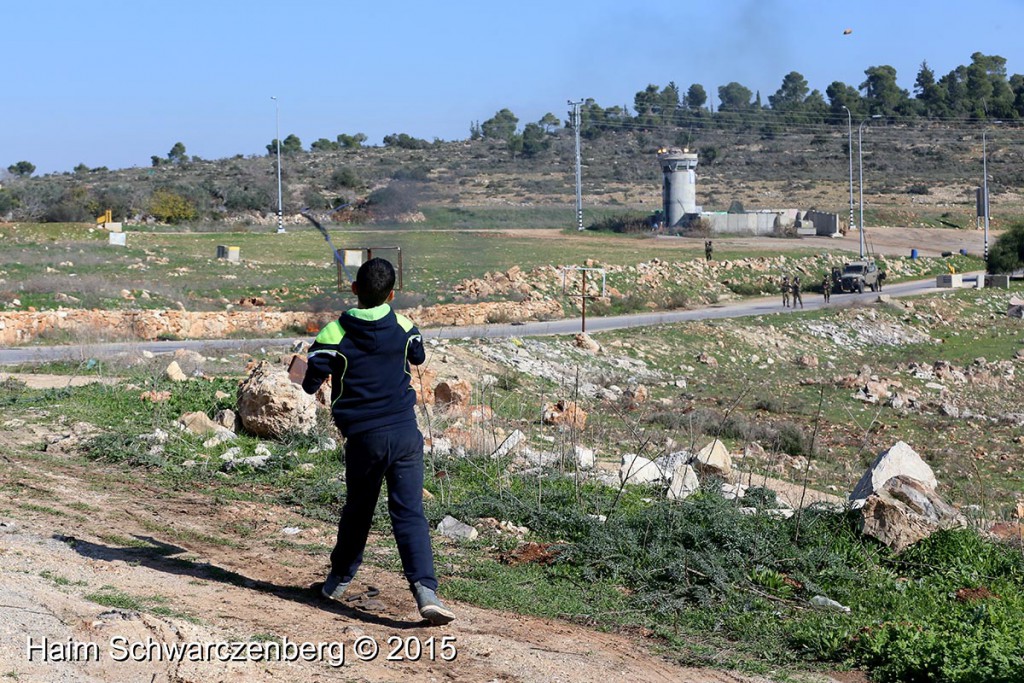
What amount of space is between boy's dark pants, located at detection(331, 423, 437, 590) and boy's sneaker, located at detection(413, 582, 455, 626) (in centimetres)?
5

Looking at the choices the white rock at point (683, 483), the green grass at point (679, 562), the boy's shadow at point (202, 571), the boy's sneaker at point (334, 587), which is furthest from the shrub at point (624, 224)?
the boy's sneaker at point (334, 587)

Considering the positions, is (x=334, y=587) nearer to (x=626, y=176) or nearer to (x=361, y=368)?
(x=361, y=368)

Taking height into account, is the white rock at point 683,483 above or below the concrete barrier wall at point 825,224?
below

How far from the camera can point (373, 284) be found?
6.36 meters

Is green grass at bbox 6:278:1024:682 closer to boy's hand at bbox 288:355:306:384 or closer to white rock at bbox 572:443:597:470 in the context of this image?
white rock at bbox 572:443:597:470

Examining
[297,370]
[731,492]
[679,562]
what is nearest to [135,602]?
[297,370]

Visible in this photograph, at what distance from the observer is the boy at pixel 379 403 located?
20.8ft

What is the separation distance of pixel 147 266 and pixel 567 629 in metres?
35.1

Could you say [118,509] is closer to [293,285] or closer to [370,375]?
[370,375]

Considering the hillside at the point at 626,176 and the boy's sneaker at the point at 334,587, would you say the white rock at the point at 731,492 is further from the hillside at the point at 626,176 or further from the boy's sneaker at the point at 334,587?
the hillside at the point at 626,176

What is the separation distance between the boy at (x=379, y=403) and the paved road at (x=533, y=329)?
13.7m

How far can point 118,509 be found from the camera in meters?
8.66

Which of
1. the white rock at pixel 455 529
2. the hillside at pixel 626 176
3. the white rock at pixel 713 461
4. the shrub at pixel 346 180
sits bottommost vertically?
the white rock at pixel 713 461

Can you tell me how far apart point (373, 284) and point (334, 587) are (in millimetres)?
1729
